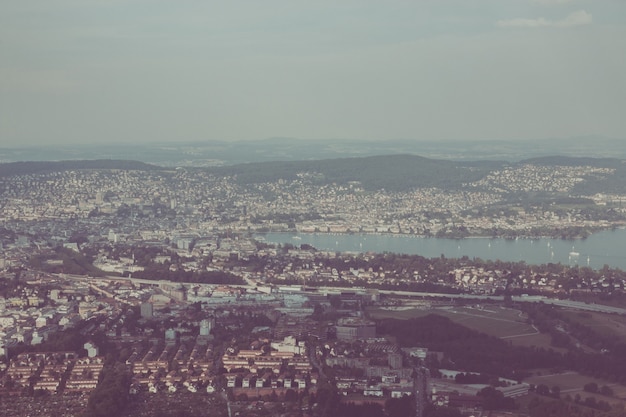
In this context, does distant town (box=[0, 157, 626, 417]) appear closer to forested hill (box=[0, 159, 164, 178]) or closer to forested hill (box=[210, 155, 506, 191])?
forested hill (box=[0, 159, 164, 178])

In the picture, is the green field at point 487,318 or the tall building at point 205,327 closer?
the tall building at point 205,327

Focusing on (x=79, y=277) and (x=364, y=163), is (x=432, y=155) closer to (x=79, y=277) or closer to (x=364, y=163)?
(x=364, y=163)

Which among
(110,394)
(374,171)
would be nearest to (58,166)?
(374,171)

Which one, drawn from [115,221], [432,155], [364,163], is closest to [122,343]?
[115,221]

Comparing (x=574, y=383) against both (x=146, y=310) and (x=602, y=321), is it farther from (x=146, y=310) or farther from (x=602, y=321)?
(x=146, y=310)

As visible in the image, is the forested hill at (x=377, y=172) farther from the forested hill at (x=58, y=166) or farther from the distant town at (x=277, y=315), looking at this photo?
the distant town at (x=277, y=315)

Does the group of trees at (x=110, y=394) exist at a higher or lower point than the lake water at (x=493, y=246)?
higher

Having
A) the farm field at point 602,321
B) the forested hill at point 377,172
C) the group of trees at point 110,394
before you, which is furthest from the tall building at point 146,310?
the forested hill at point 377,172
